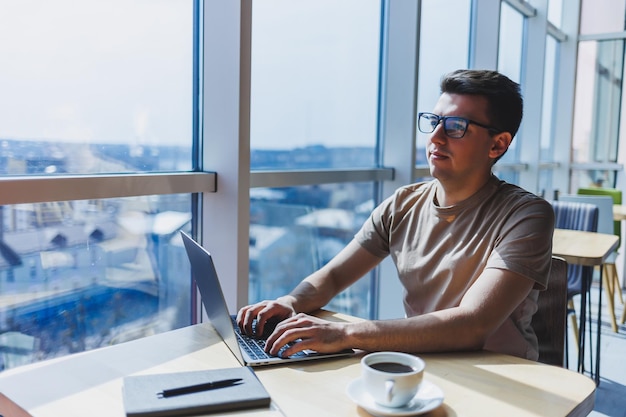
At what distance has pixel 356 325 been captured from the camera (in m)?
1.21

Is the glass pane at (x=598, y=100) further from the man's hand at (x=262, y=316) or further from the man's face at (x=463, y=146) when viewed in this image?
the man's hand at (x=262, y=316)

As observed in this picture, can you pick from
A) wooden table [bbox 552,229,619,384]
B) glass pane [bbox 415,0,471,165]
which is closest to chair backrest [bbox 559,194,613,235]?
wooden table [bbox 552,229,619,384]

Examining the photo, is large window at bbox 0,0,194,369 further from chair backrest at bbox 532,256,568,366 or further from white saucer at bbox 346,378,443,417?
chair backrest at bbox 532,256,568,366

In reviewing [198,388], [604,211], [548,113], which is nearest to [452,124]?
[198,388]

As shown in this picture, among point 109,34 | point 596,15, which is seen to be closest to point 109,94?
point 109,34

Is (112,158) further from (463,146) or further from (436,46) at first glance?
(436,46)

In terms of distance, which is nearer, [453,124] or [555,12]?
[453,124]

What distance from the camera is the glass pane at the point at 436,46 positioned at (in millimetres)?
3389

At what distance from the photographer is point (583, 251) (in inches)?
107

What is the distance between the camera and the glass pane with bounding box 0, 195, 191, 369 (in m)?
1.55

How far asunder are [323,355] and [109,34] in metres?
1.20

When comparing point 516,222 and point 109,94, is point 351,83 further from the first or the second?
point 516,222

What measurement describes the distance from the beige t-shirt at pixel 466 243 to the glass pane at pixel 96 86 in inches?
31.1

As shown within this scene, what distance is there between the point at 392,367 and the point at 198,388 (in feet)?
1.05
